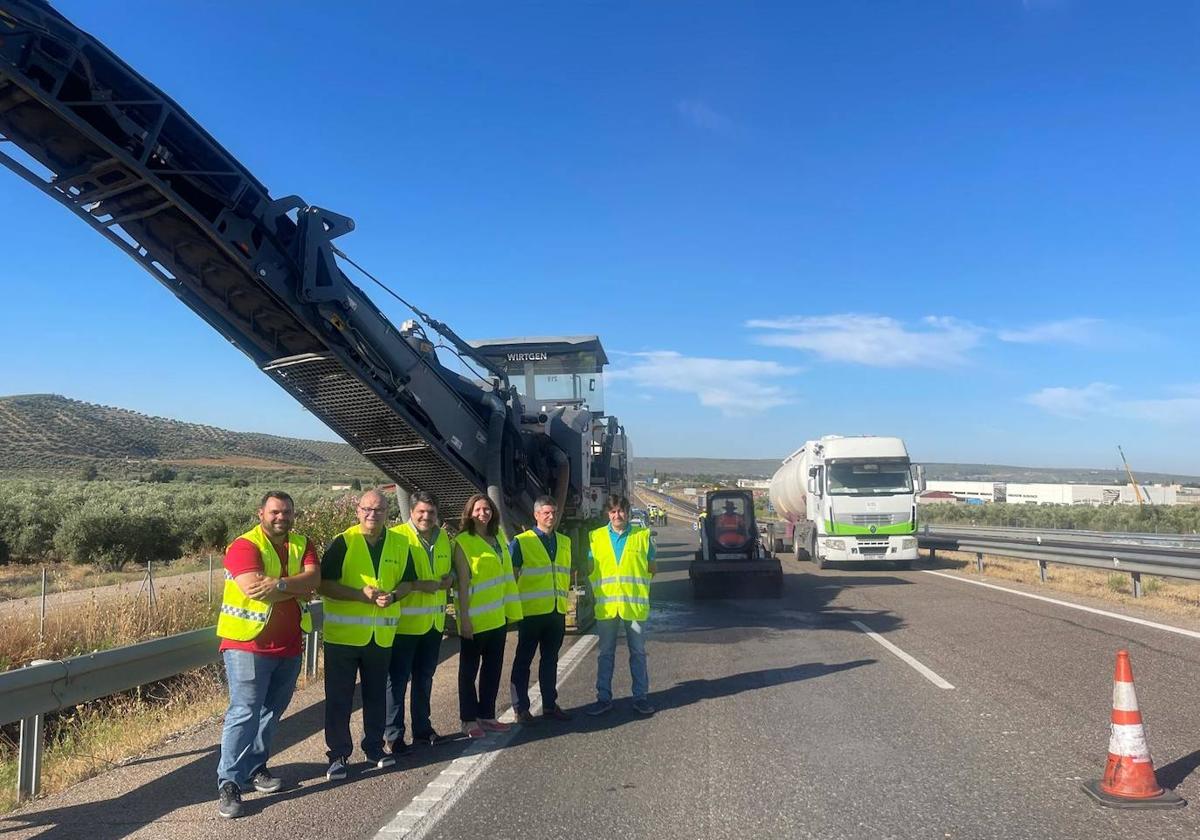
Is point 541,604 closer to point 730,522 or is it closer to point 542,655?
point 542,655

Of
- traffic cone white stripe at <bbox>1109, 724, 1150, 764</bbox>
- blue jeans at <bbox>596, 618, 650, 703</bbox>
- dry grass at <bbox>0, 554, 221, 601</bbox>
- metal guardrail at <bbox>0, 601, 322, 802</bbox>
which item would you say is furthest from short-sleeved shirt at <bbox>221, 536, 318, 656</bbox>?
dry grass at <bbox>0, 554, 221, 601</bbox>

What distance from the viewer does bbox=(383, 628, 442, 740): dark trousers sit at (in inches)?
239

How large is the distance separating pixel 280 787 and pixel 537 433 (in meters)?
5.40

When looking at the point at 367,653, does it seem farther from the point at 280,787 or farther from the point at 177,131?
the point at 177,131

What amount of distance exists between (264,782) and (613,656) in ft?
9.36

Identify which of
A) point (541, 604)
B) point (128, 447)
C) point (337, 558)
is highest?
point (128, 447)

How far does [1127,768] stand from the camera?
4859 mm

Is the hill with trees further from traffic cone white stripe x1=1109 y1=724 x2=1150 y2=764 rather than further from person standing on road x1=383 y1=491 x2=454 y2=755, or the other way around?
traffic cone white stripe x1=1109 y1=724 x2=1150 y2=764

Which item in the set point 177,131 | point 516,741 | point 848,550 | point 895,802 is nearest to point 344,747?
point 516,741

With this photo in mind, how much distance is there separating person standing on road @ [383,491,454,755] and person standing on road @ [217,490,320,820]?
82cm

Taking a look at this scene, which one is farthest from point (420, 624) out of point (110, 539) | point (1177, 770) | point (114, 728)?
point (110, 539)

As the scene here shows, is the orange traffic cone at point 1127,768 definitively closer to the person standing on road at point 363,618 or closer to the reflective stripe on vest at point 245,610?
the person standing on road at point 363,618

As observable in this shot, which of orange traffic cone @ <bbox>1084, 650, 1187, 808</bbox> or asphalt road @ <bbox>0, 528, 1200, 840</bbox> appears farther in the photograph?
orange traffic cone @ <bbox>1084, 650, 1187, 808</bbox>

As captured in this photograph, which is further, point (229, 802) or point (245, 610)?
point (245, 610)
